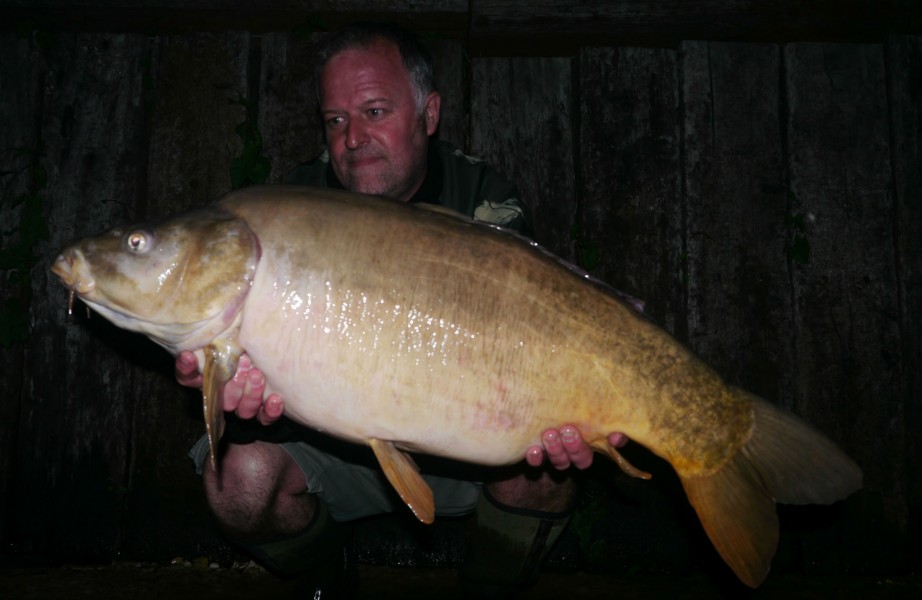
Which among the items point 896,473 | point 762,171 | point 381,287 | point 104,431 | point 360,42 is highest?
point 360,42

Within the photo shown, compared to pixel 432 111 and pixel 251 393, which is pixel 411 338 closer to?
pixel 251 393

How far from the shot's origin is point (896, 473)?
3.21 meters

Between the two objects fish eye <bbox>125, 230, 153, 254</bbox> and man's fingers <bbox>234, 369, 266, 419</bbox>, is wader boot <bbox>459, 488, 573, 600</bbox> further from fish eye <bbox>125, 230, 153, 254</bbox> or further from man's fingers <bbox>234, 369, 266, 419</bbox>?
fish eye <bbox>125, 230, 153, 254</bbox>

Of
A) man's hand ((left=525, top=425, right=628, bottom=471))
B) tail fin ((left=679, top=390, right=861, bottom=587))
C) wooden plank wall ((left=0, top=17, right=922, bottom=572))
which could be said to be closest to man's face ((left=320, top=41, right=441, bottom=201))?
wooden plank wall ((left=0, top=17, right=922, bottom=572))

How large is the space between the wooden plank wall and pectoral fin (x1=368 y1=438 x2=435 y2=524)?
1473 mm

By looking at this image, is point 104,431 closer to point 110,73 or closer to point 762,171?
point 110,73

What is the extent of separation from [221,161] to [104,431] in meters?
1.40

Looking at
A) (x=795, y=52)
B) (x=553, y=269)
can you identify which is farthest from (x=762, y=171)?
(x=553, y=269)

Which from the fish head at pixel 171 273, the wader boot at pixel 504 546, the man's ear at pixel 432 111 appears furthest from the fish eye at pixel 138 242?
the wader boot at pixel 504 546

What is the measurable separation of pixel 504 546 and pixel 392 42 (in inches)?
82.8

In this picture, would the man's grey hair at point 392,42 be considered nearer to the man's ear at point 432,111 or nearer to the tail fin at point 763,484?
the man's ear at point 432,111

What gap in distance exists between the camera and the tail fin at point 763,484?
6.40ft

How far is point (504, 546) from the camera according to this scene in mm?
2748

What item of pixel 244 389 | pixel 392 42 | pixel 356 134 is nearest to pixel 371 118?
pixel 356 134
